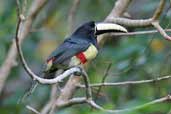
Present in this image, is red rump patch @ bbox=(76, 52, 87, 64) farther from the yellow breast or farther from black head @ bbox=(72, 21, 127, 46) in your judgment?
black head @ bbox=(72, 21, 127, 46)

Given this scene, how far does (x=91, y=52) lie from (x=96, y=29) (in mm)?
244

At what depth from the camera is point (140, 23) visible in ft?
9.29

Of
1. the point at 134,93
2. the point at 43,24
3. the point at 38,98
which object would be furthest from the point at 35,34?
the point at 134,93

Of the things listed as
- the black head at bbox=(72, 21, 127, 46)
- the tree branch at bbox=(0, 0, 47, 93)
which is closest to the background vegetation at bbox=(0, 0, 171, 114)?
the black head at bbox=(72, 21, 127, 46)

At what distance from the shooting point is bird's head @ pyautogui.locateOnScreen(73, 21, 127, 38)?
297 cm

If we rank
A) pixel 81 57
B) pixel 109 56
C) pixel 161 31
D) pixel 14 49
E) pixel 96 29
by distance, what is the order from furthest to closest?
pixel 109 56
pixel 14 49
pixel 96 29
pixel 81 57
pixel 161 31

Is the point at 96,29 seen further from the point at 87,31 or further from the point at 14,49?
the point at 14,49

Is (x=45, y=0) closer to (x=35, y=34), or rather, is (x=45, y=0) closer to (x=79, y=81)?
(x=79, y=81)

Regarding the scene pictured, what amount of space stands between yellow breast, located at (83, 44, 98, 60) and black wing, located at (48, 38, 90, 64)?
0.02 meters

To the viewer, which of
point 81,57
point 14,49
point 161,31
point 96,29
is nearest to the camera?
point 161,31

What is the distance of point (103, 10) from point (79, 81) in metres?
1.26

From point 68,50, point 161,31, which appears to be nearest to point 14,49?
point 68,50

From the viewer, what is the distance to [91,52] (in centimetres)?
294

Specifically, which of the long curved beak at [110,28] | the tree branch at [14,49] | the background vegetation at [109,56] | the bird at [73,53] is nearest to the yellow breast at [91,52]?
the bird at [73,53]
